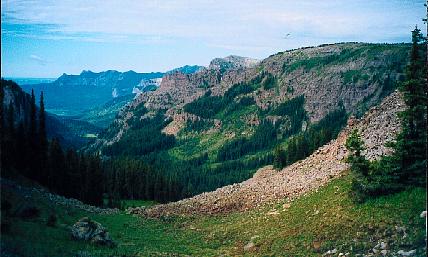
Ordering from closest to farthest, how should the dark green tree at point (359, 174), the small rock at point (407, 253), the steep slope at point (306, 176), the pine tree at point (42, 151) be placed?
the small rock at point (407, 253) → the dark green tree at point (359, 174) → the steep slope at point (306, 176) → the pine tree at point (42, 151)

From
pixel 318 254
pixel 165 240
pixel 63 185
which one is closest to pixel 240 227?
pixel 165 240

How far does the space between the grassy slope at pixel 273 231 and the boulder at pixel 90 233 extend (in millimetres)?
871

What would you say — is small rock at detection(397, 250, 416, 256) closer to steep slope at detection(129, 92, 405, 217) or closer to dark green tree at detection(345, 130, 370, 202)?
dark green tree at detection(345, 130, 370, 202)

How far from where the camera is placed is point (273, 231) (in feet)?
120

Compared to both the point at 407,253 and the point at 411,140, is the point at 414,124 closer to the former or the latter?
the point at 411,140

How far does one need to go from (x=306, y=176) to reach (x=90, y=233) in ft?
85.0

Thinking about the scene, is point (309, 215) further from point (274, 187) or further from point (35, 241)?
point (35, 241)

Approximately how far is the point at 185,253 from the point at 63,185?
226 ft

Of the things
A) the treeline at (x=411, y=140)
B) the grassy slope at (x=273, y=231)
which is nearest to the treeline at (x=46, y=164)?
the grassy slope at (x=273, y=231)

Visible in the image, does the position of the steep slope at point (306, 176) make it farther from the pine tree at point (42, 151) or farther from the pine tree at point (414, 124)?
the pine tree at point (42, 151)

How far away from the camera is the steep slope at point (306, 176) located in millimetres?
43625

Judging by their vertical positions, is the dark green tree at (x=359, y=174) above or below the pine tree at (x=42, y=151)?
above

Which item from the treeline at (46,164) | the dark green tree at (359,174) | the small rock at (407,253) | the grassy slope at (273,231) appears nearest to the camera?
the small rock at (407,253)

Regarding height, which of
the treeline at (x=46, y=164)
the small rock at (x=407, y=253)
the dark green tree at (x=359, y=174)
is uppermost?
the dark green tree at (x=359, y=174)
